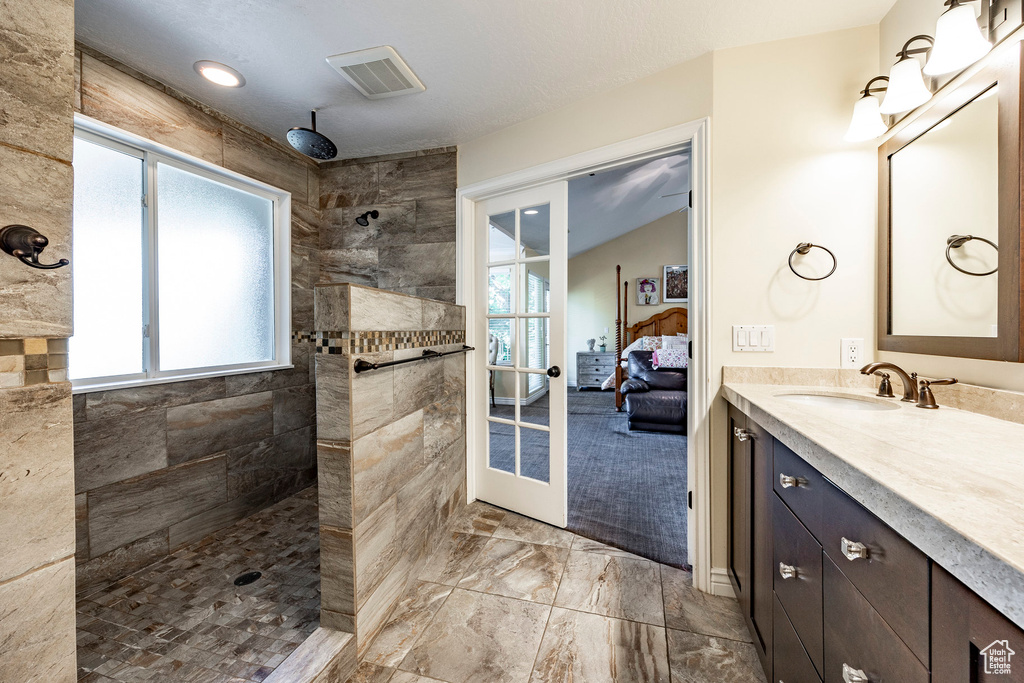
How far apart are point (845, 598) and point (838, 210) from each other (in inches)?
59.6

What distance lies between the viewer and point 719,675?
1298mm

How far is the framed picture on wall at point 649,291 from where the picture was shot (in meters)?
7.19

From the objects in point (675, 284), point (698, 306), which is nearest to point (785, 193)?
point (698, 306)

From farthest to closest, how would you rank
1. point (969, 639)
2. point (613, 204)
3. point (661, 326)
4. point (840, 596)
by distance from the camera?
point (661, 326)
point (613, 204)
point (840, 596)
point (969, 639)

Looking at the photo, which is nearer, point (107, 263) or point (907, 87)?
point (907, 87)

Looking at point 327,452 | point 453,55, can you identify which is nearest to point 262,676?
point 327,452

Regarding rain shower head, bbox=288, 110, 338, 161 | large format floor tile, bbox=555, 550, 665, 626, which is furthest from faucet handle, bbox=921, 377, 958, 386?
rain shower head, bbox=288, 110, 338, 161

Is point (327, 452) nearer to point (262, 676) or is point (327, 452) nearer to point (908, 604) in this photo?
point (262, 676)

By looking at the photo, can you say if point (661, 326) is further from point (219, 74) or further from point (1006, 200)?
point (219, 74)

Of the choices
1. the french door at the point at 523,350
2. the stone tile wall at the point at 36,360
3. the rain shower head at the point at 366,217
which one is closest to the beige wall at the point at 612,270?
the french door at the point at 523,350

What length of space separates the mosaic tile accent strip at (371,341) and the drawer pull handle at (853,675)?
1406mm

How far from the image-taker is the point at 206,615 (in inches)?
62.1

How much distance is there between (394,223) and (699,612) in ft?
8.70

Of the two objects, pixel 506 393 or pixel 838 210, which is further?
pixel 506 393
